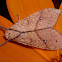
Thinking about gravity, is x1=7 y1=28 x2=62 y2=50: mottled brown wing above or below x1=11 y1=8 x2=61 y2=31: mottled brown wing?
below

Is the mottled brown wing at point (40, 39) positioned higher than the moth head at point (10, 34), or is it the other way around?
the moth head at point (10, 34)

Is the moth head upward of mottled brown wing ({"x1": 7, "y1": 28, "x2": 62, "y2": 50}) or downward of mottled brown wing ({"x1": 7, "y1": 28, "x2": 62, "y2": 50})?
upward

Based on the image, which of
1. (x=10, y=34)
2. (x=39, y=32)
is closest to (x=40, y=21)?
(x=39, y=32)

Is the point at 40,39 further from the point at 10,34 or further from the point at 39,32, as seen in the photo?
the point at 10,34

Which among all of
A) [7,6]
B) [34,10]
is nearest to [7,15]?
[7,6]

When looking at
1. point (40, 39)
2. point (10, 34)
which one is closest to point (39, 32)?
point (40, 39)

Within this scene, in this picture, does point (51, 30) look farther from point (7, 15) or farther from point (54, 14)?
point (7, 15)

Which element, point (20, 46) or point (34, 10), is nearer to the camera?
point (20, 46)

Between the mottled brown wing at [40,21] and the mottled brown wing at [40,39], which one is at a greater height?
the mottled brown wing at [40,21]
